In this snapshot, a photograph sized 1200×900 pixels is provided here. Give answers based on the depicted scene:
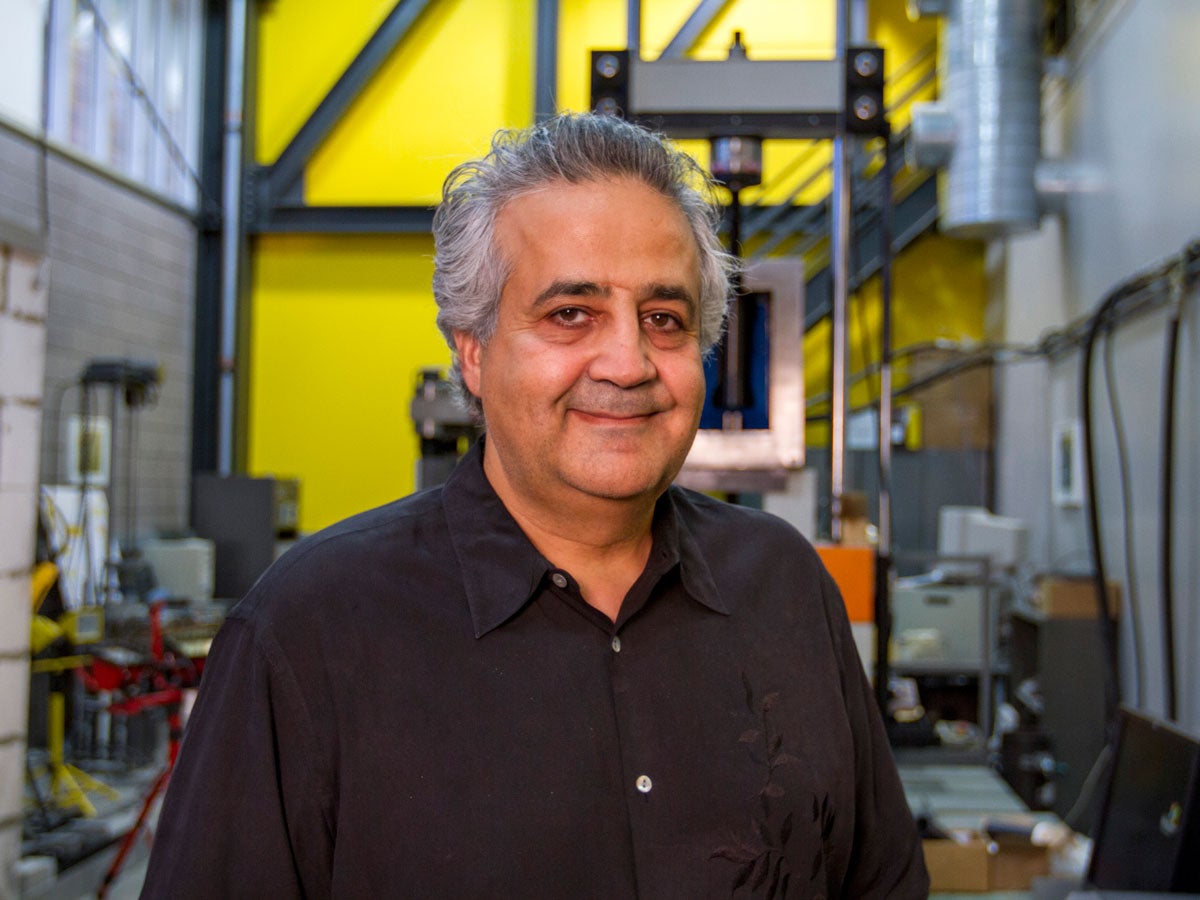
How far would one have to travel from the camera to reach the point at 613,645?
114 centimetres

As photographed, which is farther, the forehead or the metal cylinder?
the metal cylinder

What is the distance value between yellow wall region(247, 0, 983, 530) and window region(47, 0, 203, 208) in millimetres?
573

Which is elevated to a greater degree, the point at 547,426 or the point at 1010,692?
the point at 547,426

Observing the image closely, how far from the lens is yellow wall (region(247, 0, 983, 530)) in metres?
7.93

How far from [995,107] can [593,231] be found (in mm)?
4796

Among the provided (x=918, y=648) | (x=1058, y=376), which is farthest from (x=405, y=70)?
(x=918, y=648)

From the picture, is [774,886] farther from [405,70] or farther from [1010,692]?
[405,70]

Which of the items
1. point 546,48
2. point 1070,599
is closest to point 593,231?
point 1070,599

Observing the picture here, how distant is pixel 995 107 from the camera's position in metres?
5.36

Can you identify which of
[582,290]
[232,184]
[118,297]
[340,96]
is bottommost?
[582,290]

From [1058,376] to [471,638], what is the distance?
514 centimetres

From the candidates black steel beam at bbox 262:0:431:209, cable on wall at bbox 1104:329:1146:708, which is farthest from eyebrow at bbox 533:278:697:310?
black steel beam at bbox 262:0:431:209

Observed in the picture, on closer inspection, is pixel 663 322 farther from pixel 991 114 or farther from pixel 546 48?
pixel 546 48

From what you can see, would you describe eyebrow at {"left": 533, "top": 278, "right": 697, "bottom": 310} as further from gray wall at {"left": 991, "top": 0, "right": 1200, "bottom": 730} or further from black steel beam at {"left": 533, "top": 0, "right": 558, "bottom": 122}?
black steel beam at {"left": 533, "top": 0, "right": 558, "bottom": 122}
